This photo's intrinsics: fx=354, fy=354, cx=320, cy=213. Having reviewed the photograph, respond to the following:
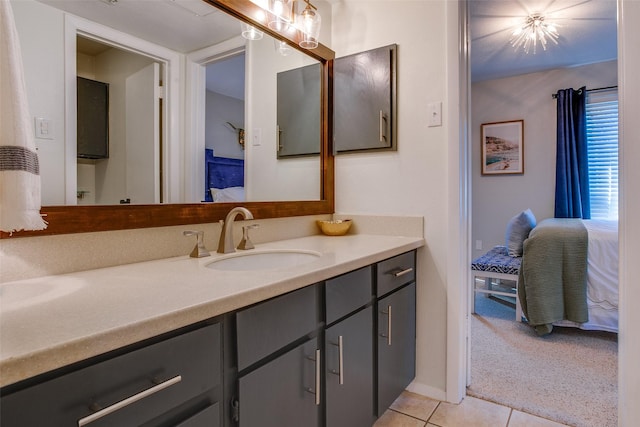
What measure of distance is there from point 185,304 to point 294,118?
1.43 metres

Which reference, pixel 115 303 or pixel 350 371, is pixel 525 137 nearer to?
pixel 350 371

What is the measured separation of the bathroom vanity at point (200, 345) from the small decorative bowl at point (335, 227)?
17.5 inches

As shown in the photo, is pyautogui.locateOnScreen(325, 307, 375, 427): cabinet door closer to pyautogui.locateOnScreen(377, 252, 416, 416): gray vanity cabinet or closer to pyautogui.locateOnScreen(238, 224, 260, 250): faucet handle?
pyautogui.locateOnScreen(377, 252, 416, 416): gray vanity cabinet

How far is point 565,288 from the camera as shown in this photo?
253 centimetres

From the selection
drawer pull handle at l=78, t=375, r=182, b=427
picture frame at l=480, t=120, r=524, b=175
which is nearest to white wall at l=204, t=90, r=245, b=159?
drawer pull handle at l=78, t=375, r=182, b=427

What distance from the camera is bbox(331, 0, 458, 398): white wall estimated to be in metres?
1.75

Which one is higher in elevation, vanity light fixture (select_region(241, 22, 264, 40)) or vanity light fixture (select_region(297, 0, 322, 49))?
vanity light fixture (select_region(297, 0, 322, 49))

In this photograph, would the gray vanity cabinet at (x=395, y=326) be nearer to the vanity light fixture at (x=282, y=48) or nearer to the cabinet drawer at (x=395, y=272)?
the cabinet drawer at (x=395, y=272)

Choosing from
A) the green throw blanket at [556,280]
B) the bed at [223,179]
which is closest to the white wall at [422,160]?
the bed at [223,179]

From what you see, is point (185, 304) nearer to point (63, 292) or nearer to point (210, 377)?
point (210, 377)

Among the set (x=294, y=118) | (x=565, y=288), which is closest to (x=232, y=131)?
(x=294, y=118)

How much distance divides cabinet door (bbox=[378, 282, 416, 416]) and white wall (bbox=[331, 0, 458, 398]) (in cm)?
9

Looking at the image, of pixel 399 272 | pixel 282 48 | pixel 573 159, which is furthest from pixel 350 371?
pixel 573 159

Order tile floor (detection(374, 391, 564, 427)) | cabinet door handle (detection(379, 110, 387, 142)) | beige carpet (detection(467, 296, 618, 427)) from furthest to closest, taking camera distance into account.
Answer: cabinet door handle (detection(379, 110, 387, 142))
beige carpet (detection(467, 296, 618, 427))
tile floor (detection(374, 391, 564, 427))
